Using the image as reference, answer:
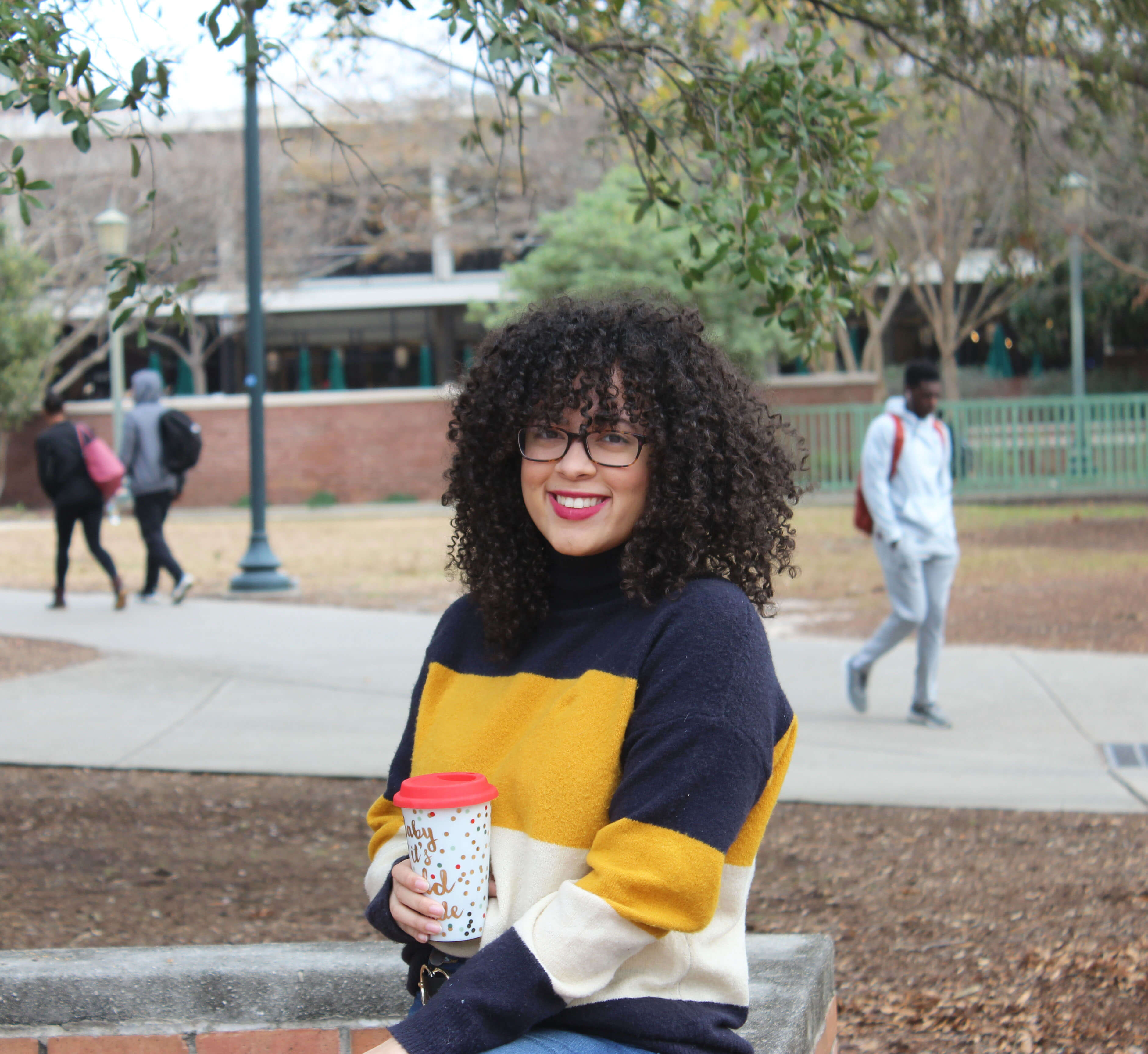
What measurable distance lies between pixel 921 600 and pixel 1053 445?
56.2 ft

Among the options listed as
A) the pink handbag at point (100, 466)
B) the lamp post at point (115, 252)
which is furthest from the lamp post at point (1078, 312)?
the lamp post at point (115, 252)

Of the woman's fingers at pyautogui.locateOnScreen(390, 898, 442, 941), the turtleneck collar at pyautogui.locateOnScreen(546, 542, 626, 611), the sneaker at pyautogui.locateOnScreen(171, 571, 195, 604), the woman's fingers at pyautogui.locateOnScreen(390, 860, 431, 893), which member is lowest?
the sneaker at pyautogui.locateOnScreen(171, 571, 195, 604)

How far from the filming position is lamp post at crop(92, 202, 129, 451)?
57.8ft

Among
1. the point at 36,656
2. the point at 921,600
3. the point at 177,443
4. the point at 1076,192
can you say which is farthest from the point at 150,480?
the point at 1076,192

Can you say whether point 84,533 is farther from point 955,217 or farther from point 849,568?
point 955,217

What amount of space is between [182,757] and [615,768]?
4.91 meters

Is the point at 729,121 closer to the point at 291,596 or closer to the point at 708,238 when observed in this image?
the point at 708,238

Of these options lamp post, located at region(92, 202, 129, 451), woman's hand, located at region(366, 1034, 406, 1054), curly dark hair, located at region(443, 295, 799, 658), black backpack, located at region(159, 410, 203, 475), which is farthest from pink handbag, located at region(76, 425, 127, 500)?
woman's hand, located at region(366, 1034, 406, 1054)

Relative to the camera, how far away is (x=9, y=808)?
549cm

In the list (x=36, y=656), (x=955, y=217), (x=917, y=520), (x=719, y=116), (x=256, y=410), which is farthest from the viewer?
(x=955, y=217)

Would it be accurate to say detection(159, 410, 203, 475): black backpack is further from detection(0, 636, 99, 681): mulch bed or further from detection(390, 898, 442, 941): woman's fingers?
detection(390, 898, 442, 941): woman's fingers

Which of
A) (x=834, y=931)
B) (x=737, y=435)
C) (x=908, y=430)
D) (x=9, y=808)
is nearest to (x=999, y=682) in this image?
(x=908, y=430)

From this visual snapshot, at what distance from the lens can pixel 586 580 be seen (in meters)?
2.06

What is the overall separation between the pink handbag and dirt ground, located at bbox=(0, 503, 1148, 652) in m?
1.51
